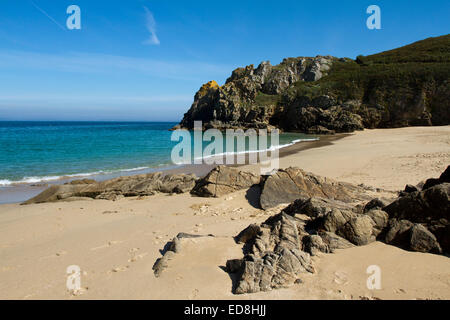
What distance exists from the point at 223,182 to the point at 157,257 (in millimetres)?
5137

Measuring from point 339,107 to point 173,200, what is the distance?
51.0 meters

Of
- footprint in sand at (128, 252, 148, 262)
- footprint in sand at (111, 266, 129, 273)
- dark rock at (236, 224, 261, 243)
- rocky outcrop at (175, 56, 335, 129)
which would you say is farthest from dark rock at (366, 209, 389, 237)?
rocky outcrop at (175, 56, 335, 129)

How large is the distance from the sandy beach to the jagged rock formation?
0.58ft

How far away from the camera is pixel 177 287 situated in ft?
13.1

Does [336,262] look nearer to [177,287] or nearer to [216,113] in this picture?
[177,287]

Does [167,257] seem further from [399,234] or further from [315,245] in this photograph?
[399,234]

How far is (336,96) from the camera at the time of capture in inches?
2181

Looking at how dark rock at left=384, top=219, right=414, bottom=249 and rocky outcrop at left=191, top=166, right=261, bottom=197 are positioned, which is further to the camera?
rocky outcrop at left=191, top=166, right=261, bottom=197

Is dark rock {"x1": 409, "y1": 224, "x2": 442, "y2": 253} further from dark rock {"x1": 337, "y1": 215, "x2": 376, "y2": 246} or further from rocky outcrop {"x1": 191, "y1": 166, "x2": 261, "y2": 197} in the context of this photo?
rocky outcrop {"x1": 191, "y1": 166, "x2": 261, "y2": 197}

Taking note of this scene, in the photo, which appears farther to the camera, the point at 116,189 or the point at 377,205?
the point at 116,189

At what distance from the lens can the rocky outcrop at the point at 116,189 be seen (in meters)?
10.6

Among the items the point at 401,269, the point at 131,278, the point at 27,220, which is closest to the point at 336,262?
the point at 401,269

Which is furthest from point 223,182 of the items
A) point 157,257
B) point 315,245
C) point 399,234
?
point 399,234

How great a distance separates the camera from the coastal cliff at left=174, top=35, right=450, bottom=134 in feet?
154
